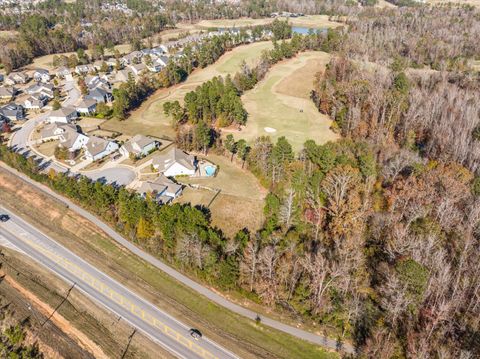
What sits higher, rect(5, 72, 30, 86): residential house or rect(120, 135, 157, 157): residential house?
rect(5, 72, 30, 86): residential house

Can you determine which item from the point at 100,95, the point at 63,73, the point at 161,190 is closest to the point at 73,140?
the point at 100,95

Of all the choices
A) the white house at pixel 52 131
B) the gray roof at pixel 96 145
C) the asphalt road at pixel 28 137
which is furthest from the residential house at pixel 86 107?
the gray roof at pixel 96 145

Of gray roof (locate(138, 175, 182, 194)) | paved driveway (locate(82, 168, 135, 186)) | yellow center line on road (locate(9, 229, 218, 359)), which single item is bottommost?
yellow center line on road (locate(9, 229, 218, 359))

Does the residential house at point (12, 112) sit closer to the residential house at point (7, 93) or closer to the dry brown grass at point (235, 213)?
the residential house at point (7, 93)

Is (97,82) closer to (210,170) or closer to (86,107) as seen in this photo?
Result: (86,107)

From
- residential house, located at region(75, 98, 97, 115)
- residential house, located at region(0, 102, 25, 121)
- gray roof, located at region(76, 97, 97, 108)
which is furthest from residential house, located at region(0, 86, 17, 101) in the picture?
residential house, located at region(75, 98, 97, 115)

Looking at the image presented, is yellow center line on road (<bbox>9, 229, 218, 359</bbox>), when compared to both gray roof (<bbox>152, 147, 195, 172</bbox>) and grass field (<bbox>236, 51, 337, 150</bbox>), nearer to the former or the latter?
gray roof (<bbox>152, 147, 195, 172</bbox>)
